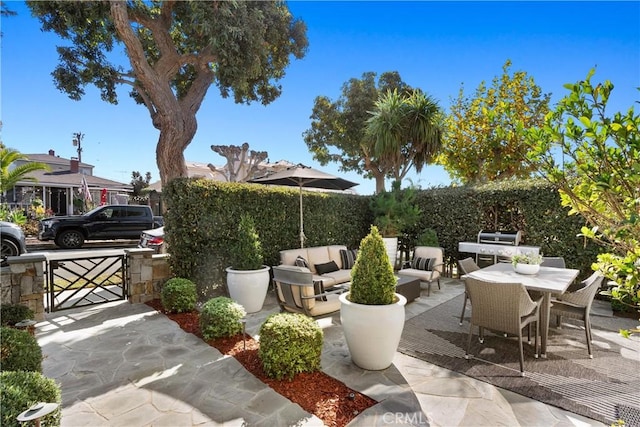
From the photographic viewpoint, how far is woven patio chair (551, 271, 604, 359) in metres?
3.67

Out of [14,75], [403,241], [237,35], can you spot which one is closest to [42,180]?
[14,75]

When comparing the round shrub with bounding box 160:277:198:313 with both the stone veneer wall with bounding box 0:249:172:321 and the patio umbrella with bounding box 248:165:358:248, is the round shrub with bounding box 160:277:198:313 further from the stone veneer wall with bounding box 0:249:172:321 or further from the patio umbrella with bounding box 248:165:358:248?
the patio umbrella with bounding box 248:165:358:248

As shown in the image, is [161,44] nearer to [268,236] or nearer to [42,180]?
[268,236]

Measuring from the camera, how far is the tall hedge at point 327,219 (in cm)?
538

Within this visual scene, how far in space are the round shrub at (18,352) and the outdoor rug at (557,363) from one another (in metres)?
3.73

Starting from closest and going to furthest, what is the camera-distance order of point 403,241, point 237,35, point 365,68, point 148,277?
point 148,277, point 237,35, point 403,241, point 365,68

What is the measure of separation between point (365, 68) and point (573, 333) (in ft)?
49.2

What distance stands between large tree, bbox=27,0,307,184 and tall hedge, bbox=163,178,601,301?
10.1 feet

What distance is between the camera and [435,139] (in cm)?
966

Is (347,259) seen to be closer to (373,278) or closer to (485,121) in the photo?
(373,278)

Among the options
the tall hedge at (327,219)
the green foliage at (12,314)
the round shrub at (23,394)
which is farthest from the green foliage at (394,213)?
the round shrub at (23,394)

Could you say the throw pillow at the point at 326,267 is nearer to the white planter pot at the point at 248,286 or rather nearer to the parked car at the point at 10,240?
the white planter pot at the point at 248,286

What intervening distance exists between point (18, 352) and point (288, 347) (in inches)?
86.2

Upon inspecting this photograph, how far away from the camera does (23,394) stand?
1767 millimetres
